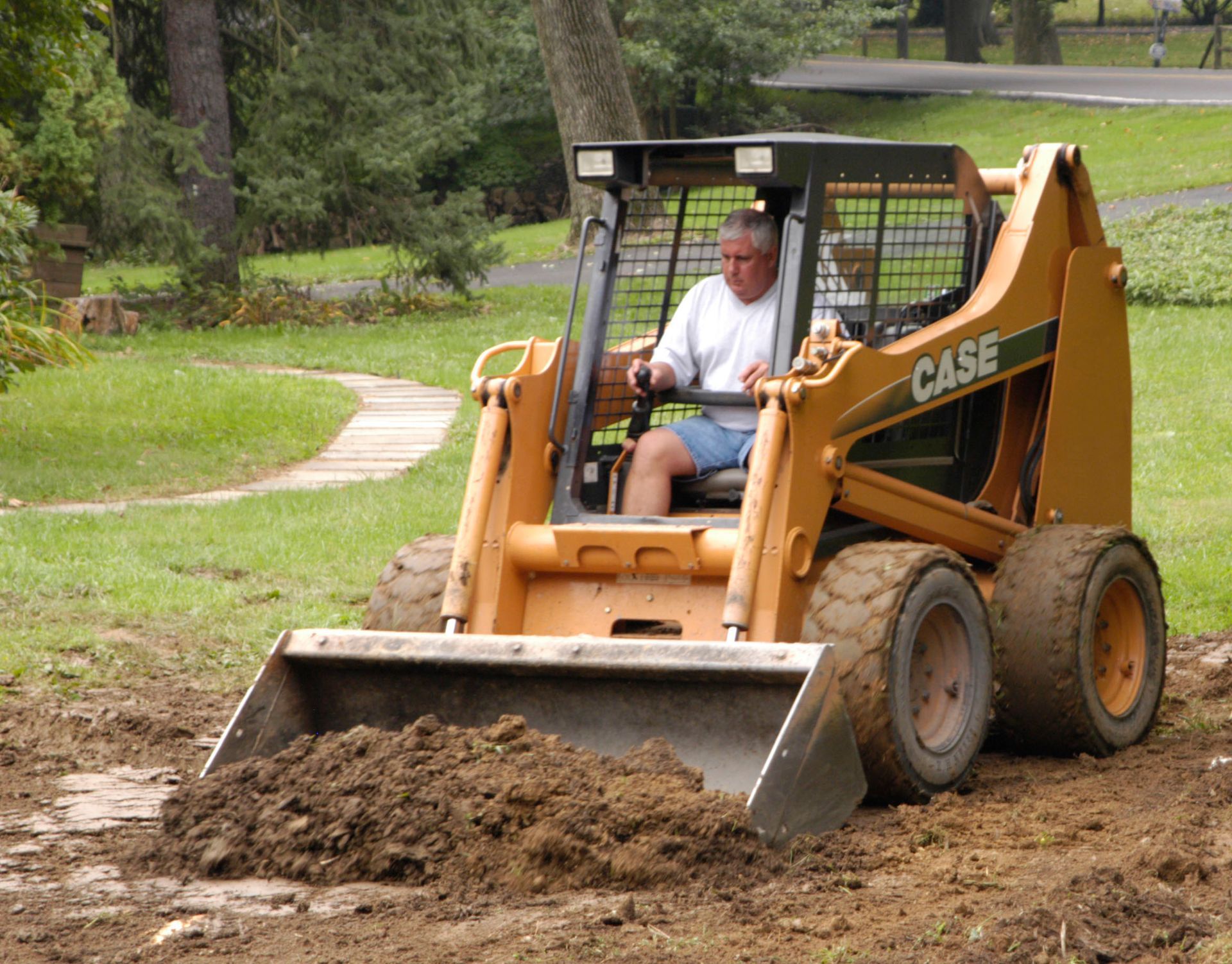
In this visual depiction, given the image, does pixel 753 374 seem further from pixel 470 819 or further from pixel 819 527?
pixel 470 819

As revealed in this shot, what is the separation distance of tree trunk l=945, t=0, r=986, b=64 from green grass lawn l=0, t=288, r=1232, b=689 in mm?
34560

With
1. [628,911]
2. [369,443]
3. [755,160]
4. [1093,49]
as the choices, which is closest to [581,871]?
[628,911]

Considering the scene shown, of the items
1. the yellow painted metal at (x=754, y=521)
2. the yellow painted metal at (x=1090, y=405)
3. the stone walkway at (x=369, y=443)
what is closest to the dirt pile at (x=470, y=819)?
the yellow painted metal at (x=754, y=521)

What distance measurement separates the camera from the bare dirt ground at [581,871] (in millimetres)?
3660

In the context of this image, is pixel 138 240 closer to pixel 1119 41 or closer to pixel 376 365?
pixel 376 365

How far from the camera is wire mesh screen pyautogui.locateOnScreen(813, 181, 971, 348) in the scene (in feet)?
18.2

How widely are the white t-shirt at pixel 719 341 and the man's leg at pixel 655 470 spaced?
24cm

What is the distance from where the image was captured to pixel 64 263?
63.8 ft

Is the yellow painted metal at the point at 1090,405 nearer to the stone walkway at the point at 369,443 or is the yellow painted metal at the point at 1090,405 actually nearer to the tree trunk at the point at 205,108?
the stone walkway at the point at 369,443

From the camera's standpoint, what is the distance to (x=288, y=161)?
65.1 ft

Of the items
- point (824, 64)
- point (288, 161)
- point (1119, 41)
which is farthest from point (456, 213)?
point (1119, 41)

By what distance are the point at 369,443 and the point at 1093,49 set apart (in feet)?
135

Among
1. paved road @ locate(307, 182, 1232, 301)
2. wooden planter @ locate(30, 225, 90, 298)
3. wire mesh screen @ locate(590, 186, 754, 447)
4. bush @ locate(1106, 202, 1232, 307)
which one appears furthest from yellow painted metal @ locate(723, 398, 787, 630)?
paved road @ locate(307, 182, 1232, 301)

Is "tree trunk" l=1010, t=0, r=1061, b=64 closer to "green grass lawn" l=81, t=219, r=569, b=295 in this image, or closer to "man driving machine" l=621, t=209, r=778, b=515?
"green grass lawn" l=81, t=219, r=569, b=295
